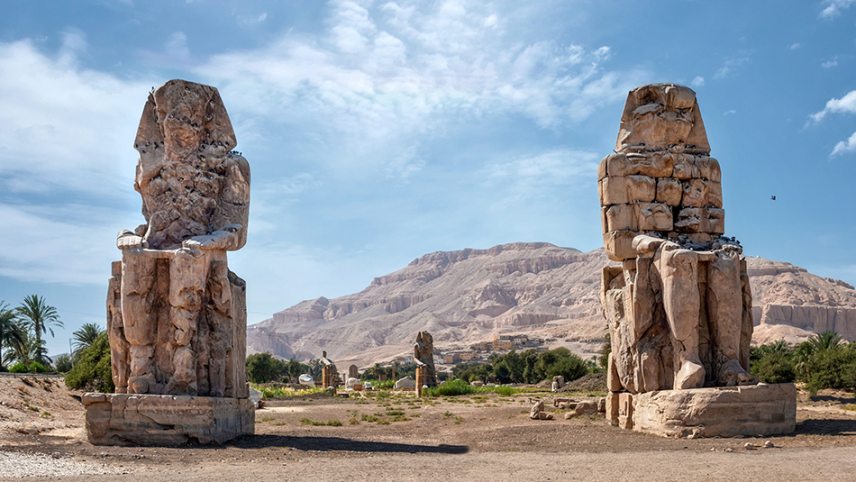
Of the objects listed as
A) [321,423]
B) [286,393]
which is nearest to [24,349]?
[286,393]

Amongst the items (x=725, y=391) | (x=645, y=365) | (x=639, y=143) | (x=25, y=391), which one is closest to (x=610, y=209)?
(x=639, y=143)

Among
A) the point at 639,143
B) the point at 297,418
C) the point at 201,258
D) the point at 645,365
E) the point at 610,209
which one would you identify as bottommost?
the point at 297,418

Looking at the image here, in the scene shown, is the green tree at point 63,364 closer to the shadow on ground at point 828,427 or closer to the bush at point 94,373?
the bush at point 94,373

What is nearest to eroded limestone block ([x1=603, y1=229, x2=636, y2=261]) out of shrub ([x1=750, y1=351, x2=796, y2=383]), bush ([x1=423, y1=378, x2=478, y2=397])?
shrub ([x1=750, y1=351, x2=796, y2=383])

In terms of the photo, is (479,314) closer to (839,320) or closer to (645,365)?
(839,320)

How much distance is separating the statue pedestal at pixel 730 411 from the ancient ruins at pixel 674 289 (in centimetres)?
1

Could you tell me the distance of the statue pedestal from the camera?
33.7 feet

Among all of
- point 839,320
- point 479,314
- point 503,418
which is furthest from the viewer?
point 479,314

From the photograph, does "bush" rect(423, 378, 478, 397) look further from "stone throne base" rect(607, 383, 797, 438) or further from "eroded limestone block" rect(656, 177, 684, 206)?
"stone throne base" rect(607, 383, 797, 438)

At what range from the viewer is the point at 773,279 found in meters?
127

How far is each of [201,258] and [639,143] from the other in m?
7.28

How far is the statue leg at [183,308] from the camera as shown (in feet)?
35.1

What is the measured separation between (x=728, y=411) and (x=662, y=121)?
4916 mm

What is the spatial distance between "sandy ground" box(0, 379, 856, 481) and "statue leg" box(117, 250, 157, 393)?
50.1 inches
